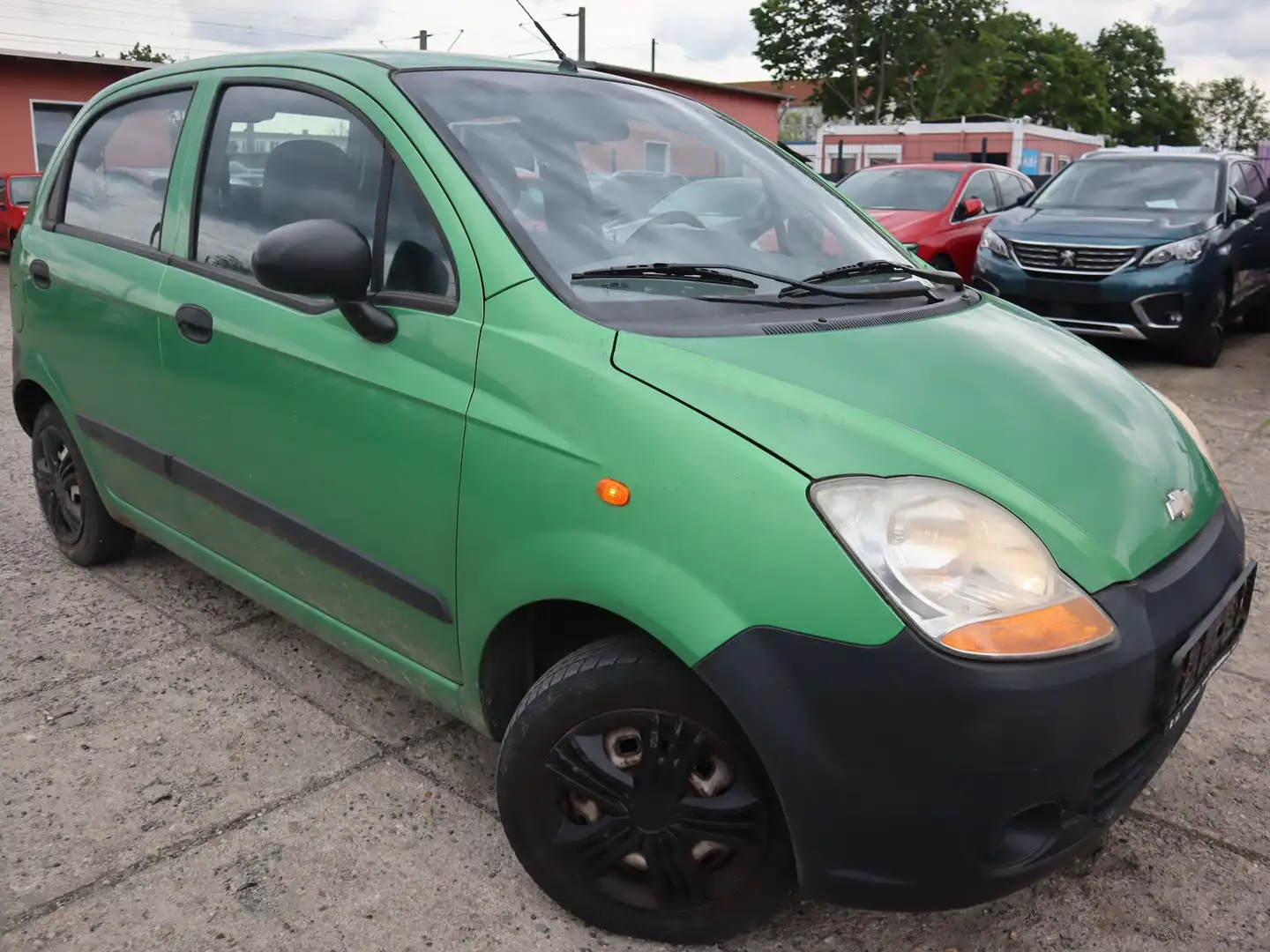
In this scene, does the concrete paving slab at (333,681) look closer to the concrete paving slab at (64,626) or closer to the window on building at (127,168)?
the concrete paving slab at (64,626)

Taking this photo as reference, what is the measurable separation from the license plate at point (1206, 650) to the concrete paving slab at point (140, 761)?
188 centimetres

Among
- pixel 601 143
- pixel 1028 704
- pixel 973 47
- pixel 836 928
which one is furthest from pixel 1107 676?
pixel 973 47

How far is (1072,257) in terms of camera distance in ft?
26.4

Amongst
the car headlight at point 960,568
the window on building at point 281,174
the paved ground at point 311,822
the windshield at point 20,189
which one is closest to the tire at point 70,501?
the paved ground at point 311,822

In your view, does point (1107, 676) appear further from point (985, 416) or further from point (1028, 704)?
point (985, 416)

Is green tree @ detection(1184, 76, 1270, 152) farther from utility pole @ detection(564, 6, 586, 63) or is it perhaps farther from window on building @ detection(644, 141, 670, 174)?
window on building @ detection(644, 141, 670, 174)

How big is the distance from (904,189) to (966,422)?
30.1 feet

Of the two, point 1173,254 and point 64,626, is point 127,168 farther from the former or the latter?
point 1173,254

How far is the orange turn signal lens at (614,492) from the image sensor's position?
1.96m

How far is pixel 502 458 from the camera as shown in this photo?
7.11 ft

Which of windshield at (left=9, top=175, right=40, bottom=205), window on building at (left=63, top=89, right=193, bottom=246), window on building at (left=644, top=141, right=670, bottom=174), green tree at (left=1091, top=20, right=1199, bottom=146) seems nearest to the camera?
window on building at (left=644, top=141, right=670, bottom=174)

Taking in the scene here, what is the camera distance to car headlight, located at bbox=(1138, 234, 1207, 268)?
779cm

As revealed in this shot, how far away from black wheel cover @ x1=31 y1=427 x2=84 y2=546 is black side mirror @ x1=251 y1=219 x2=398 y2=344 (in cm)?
195

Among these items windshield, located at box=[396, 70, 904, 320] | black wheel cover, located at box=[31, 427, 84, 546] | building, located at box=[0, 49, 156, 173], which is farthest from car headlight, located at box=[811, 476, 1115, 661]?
building, located at box=[0, 49, 156, 173]
